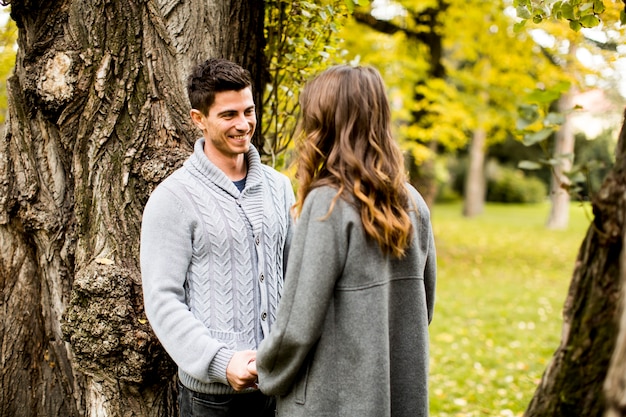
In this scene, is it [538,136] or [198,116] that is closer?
[198,116]

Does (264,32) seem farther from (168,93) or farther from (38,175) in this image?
(38,175)

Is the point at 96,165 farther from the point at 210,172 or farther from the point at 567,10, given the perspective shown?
the point at 567,10

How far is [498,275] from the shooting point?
11273 mm

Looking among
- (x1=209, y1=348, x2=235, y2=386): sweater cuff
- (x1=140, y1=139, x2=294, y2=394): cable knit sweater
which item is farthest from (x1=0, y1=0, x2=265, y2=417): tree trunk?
(x1=209, y1=348, x2=235, y2=386): sweater cuff

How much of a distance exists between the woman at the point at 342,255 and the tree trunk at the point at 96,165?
1.13 m

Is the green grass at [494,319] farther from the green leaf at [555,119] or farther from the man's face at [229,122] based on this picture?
the man's face at [229,122]

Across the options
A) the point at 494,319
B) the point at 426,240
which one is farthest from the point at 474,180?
the point at 426,240

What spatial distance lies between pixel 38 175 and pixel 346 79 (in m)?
2.05

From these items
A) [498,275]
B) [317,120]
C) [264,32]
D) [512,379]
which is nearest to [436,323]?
[512,379]

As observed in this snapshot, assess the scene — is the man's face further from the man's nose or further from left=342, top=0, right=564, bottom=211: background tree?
left=342, top=0, right=564, bottom=211: background tree

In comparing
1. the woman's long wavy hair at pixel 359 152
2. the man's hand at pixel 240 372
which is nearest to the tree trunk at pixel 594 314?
the woman's long wavy hair at pixel 359 152

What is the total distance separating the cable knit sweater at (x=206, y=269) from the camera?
2.29m

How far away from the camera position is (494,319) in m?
8.15

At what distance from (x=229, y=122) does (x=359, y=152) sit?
0.79 meters
